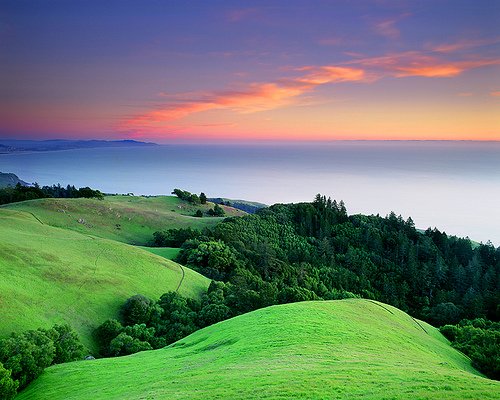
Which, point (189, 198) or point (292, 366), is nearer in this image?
point (292, 366)

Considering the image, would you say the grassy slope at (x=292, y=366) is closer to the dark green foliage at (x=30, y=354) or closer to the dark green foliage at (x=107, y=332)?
the dark green foliage at (x=30, y=354)

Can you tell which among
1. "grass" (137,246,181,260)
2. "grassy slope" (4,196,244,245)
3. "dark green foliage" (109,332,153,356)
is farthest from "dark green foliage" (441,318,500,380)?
"grassy slope" (4,196,244,245)

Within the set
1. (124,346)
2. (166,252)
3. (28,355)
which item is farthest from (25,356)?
(166,252)

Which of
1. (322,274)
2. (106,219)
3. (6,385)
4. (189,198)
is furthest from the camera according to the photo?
(189,198)

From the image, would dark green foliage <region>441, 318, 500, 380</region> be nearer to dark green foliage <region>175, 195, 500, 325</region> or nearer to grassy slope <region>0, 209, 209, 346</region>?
dark green foliage <region>175, 195, 500, 325</region>

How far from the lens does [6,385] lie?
32.0 meters

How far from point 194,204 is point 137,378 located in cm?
16184

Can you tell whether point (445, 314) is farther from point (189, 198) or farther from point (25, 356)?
point (189, 198)

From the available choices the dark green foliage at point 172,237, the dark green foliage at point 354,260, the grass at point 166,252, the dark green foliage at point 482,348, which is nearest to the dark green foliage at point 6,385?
the dark green foliage at point 354,260

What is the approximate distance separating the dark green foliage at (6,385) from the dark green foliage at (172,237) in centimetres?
8144

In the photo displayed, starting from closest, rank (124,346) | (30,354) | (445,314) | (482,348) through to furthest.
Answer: (30,354) → (482,348) → (124,346) → (445,314)

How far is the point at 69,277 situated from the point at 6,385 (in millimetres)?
28995

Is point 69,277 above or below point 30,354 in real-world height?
above

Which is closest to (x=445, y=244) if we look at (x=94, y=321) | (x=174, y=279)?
(x=174, y=279)
